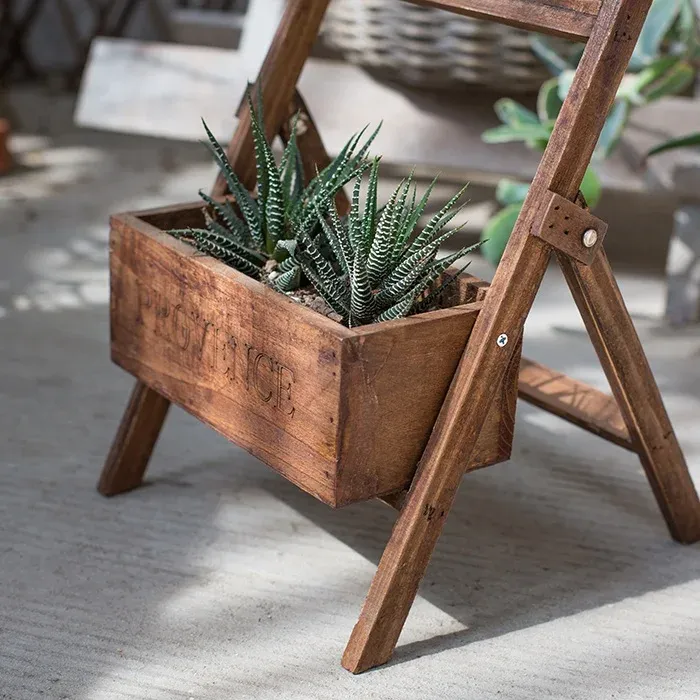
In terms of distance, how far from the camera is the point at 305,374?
4.54 feet

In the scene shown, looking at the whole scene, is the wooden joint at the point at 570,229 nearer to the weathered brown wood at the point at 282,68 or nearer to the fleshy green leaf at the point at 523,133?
the weathered brown wood at the point at 282,68

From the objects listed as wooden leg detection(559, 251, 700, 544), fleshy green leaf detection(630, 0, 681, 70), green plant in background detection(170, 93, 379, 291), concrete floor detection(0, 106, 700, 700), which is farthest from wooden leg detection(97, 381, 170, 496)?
fleshy green leaf detection(630, 0, 681, 70)

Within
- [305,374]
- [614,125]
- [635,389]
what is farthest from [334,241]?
[614,125]

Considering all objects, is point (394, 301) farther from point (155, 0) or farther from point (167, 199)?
point (155, 0)

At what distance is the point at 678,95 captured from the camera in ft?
9.50

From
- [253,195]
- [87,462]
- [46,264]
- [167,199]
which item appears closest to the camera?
[253,195]

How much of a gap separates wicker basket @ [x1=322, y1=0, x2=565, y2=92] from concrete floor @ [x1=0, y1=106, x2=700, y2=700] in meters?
0.65

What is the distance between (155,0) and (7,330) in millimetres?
2894

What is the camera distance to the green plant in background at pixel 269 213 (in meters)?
1.53

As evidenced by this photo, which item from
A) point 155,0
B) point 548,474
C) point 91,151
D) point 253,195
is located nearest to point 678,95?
point 548,474

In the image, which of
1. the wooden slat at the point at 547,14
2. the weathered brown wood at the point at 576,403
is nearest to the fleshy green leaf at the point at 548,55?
the weathered brown wood at the point at 576,403

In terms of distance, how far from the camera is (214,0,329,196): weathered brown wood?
1.75 metres

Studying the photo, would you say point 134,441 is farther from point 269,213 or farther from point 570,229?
point 570,229

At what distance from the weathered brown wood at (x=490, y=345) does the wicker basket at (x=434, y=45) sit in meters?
1.18
